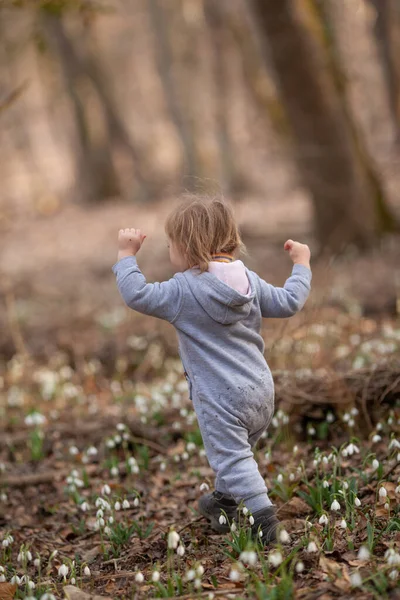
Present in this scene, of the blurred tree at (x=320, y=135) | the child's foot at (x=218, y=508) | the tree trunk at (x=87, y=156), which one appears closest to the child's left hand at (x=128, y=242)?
the child's foot at (x=218, y=508)

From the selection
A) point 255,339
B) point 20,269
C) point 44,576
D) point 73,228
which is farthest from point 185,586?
point 73,228

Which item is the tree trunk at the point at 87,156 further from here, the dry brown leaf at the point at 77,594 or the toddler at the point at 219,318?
the dry brown leaf at the point at 77,594

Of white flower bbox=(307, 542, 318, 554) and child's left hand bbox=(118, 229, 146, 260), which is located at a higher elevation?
child's left hand bbox=(118, 229, 146, 260)

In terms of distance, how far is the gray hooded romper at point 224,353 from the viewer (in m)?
3.44

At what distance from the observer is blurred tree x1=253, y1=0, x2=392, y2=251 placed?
1015 cm

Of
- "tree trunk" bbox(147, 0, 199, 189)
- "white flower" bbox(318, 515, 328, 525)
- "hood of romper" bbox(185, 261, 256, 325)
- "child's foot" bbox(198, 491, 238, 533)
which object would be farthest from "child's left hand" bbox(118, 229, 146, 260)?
"tree trunk" bbox(147, 0, 199, 189)

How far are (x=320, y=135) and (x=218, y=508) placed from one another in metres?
7.58

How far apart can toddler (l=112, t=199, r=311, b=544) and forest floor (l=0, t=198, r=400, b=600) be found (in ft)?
1.06

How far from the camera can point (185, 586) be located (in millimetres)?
3160

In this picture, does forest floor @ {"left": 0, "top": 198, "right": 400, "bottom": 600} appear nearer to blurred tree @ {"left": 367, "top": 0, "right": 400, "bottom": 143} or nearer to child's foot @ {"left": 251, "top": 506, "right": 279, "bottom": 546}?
child's foot @ {"left": 251, "top": 506, "right": 279, "bottom": 546}

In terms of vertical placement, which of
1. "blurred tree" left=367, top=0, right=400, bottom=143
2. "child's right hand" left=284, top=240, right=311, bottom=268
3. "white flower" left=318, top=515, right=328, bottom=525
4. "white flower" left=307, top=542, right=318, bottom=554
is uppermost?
"blurred tree" left=367, top=0, right=400, bottom=143

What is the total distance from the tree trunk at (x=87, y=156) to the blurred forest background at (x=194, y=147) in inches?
2.1

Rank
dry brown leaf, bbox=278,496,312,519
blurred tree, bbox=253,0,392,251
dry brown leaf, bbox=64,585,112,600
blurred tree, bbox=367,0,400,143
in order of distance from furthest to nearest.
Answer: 1. blurred tree, bbox=367,0,400,143
2. blurred tree, bbox=253,0,392,251
3. dry brown leaf, bbox=278,496,312,519
4. dry brown leaf, bbox=64,585,112,600

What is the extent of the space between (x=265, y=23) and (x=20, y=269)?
717cm
